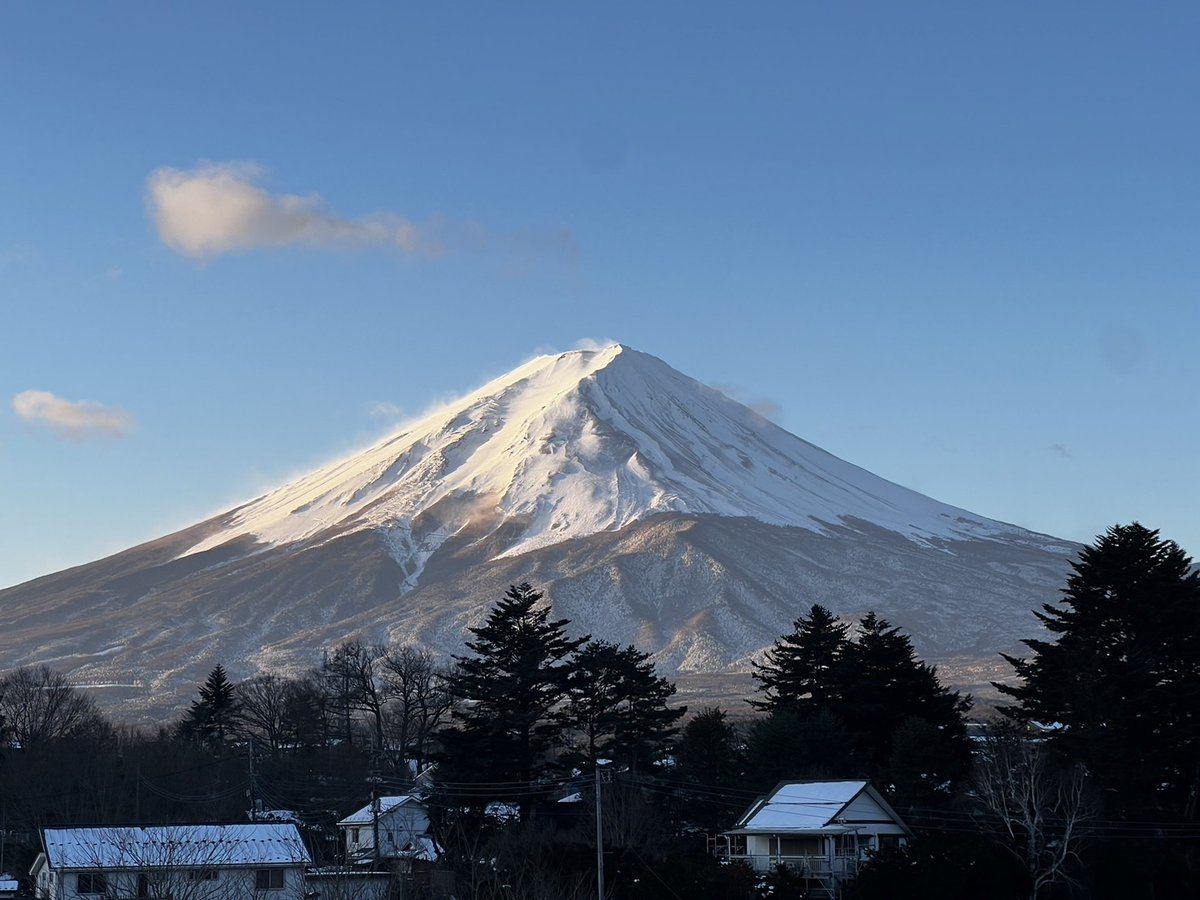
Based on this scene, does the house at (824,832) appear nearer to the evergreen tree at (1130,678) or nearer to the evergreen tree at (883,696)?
the evergreen tree at (1130,678)

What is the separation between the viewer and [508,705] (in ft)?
156

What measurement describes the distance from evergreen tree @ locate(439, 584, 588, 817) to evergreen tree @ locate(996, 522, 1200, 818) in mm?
13844

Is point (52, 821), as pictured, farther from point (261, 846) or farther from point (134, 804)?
point (261, 846)

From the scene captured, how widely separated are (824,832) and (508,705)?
12366 mm

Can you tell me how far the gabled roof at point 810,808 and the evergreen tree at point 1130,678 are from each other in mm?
5199

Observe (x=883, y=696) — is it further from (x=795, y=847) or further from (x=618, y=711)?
(x=795, y=847)

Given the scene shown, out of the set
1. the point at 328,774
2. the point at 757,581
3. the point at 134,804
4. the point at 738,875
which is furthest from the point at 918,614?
the point at 738,875

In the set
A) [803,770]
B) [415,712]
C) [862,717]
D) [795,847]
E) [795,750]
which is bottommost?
[795,847]

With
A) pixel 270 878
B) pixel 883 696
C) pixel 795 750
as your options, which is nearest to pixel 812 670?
pixel 883 696

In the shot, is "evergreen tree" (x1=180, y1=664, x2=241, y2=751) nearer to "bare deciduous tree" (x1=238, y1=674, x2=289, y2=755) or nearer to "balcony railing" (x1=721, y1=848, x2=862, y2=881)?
"bare deciduous tree" (x1=238, y1=674, x2=289, y2=755)

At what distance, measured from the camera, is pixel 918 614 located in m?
187

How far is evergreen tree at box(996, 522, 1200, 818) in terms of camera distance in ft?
129

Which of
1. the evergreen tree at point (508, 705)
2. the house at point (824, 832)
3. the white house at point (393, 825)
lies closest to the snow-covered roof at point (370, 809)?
the white house at point (393, 825)

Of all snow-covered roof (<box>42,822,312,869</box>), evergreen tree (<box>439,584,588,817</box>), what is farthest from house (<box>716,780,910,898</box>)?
snow-covered roof (<box>42,822,312,869</box>)
